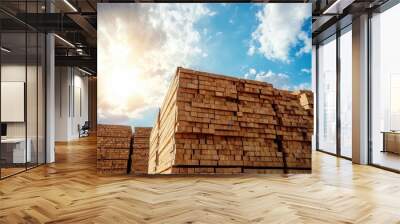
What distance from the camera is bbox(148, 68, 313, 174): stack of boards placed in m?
5.20

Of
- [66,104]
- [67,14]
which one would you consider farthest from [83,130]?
[67,14]

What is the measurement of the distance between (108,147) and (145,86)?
111cm

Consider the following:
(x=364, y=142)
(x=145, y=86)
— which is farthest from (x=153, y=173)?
(x=364, y=142)

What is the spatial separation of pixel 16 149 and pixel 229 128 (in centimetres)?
353

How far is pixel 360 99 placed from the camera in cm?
663

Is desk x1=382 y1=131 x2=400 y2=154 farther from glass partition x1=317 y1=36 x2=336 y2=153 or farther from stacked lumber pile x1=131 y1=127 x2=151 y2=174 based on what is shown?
stacked lumber pile x1=131 y1=127 x2=151 y2=174

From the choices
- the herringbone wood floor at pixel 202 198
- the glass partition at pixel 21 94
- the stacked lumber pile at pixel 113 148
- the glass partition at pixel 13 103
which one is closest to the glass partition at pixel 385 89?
the herringbone wood floor at pixel 202 198

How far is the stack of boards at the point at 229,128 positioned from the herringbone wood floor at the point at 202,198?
0.23 meters

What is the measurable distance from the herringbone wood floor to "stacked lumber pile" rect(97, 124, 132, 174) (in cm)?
23

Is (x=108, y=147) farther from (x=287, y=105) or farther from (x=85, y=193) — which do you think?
(x=287, y=105)

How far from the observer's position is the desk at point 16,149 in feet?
18.2

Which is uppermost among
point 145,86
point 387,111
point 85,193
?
point 145,86

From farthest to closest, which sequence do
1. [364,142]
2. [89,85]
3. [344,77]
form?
[89,85] < [344,77] < [364,142]

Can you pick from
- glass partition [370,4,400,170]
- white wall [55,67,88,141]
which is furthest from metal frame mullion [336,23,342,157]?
white wall [55,67,88,141]
